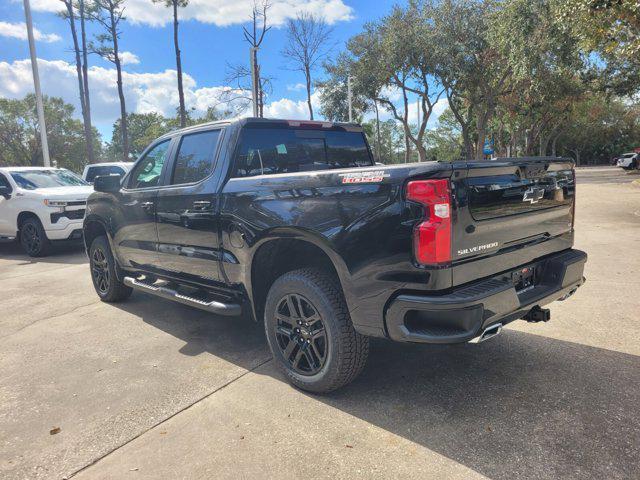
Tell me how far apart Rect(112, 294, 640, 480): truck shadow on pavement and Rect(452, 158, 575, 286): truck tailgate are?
89 centimetres

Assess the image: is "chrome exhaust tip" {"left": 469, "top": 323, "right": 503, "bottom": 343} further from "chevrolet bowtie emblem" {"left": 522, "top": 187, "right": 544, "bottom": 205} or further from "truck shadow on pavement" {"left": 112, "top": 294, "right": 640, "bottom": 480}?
"chevrolet bowtie emblem" {"left": 522, "top": 187, "right": 544, "bottom": 205}

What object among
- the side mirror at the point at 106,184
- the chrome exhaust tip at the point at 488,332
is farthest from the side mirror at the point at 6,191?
the chrome exhaust tip at the point at 488,332

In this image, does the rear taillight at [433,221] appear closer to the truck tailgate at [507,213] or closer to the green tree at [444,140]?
the truck tailgate at [507,213]

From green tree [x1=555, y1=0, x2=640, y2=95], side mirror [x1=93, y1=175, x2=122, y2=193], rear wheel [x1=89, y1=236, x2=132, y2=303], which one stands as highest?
green tree [x1=555, y1=0, x2=640, y2=95]

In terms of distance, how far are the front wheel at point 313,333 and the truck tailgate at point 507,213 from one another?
→ 0.81 m

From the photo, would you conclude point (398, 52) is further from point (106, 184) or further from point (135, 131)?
point (135, 131)

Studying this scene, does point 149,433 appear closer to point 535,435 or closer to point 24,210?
point 535,435

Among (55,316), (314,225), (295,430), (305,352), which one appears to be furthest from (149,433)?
(55,316)

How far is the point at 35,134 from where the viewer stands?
45.7m

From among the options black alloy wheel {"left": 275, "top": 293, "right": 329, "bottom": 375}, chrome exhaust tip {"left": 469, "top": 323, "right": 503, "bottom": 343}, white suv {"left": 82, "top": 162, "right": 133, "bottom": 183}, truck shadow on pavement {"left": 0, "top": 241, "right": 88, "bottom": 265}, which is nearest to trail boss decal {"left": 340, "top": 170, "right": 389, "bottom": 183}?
black alloy wheel {"left": 275, "top": 293, "right": 329, "bottom": 375}

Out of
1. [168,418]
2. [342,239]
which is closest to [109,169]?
[168,418]

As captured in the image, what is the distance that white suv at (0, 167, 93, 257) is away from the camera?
355 inches

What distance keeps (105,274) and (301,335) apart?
3.52 meters

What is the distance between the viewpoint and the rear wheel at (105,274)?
5.49 m
